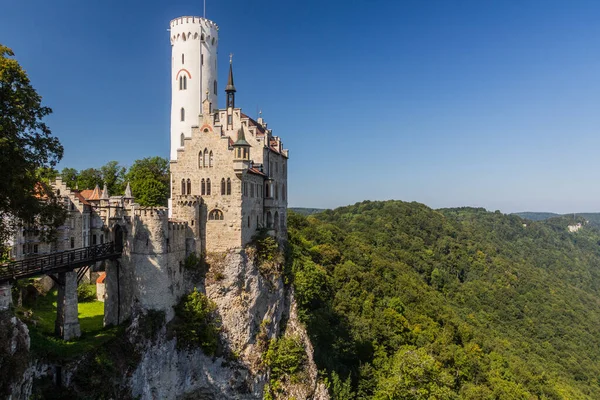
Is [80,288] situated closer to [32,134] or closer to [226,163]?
[226,163]

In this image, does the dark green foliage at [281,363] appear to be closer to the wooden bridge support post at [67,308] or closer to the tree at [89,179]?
the wooden bridge support post at [67,308]

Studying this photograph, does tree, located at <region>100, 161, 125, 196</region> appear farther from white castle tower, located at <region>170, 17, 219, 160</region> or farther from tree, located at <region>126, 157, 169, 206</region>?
white castle tower, located at <region>170, 17, 219, 160</region>

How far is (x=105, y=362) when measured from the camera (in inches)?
1061

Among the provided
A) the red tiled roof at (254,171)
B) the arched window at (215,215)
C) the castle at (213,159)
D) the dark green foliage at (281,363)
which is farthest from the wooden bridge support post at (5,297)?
the dark green foliage at (281,363)

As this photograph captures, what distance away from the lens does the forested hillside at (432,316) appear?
169 ft

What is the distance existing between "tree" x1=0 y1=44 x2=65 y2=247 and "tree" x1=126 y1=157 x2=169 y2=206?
117 feet

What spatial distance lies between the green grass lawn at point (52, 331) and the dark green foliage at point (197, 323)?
5220 mm

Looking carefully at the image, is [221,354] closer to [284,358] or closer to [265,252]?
[284,358]

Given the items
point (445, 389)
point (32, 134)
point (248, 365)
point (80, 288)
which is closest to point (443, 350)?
point (445, 389)

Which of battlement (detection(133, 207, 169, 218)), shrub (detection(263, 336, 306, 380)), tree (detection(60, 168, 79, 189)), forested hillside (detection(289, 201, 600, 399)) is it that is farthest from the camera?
tree (detection(60, 168, 79, 189))

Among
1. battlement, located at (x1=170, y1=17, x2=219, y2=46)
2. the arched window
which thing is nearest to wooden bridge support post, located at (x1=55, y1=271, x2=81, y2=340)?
the arched window

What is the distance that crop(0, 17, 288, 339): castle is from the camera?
31906 mm

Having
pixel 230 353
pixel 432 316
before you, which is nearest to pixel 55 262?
pixel 230 353

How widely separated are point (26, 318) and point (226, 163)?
61.1 feet
